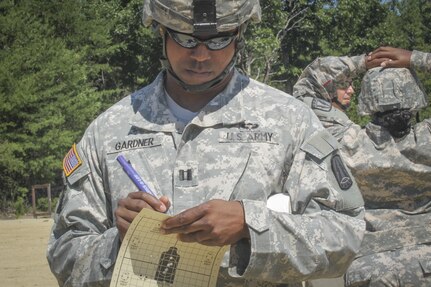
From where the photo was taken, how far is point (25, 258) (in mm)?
12688

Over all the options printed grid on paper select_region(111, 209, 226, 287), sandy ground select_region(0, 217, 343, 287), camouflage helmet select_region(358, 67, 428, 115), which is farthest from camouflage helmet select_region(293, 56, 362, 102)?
printed grid on paper select_region(111, 209, 226, 287)

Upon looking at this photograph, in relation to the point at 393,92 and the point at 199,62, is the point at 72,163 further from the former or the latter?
the point at 393,92

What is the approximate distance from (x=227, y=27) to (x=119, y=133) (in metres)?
0.50

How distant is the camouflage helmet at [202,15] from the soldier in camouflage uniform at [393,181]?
2.74 meters

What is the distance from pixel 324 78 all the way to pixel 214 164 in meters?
3.78

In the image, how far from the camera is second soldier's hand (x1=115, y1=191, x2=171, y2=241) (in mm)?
2359

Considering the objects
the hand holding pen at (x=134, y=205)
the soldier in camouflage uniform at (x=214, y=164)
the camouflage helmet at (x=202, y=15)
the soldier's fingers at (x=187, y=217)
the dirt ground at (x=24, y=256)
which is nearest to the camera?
the soldier's fingers at (x=187, y=217)

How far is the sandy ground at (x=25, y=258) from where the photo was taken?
1010 centimetres

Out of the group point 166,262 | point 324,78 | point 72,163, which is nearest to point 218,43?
point 72,163

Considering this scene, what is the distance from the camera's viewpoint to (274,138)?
263 cm

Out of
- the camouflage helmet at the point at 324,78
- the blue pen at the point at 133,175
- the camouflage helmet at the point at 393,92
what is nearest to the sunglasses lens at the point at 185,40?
the blue pen at the point at 133,175

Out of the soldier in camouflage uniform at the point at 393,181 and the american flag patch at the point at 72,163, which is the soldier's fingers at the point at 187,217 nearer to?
the american flag patch at the point at 72,163

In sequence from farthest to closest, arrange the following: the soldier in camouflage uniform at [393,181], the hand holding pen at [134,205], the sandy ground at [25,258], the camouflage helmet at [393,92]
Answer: the sandy ground at [25,258]
the camouflage helmet at [393,92]
the soldier in camouflage uniform at [393,181]
the hand holding pen at [134,205]

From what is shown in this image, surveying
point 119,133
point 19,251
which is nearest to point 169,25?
point 119,133
